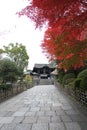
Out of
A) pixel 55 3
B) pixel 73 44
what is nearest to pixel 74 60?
pixel 73 44

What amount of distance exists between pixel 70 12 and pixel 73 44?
1.92m

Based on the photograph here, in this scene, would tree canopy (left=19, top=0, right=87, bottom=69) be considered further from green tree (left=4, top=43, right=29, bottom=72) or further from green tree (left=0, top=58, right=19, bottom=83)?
green tree (left=4, top=43, right=29, bottom=72)

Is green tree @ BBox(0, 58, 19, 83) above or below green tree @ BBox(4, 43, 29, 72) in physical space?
below

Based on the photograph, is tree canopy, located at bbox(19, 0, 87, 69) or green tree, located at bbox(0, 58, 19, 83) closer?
tree canopy, located at bbox(19, 0, 87, 69)

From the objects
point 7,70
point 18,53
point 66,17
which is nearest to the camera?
point 66,17

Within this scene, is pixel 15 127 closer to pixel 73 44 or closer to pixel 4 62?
Answer: pixel 73 44

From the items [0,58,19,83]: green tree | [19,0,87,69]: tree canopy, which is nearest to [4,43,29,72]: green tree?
[0,58,19,83]: green tree

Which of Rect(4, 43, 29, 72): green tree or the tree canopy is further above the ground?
Rect(4, 43, 29, 72): green tree

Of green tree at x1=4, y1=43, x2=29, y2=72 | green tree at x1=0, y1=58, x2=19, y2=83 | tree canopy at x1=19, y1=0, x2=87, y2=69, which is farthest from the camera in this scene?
green tree at x1=4, y1=43, x2=29, y2=72

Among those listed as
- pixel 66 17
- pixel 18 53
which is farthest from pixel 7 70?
pixel 18 53

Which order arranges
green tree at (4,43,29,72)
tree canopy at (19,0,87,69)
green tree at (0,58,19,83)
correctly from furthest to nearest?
green tree at (4,43,29,72) < green tree at (0,58,19,83) < tree canopy at (19,0,87,69)

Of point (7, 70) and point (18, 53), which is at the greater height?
point (18, 53)

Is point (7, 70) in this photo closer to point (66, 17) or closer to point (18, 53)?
point (66, 17)

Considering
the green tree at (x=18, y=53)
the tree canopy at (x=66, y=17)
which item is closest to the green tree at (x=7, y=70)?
the tree canopy at (x=66, y=17)
